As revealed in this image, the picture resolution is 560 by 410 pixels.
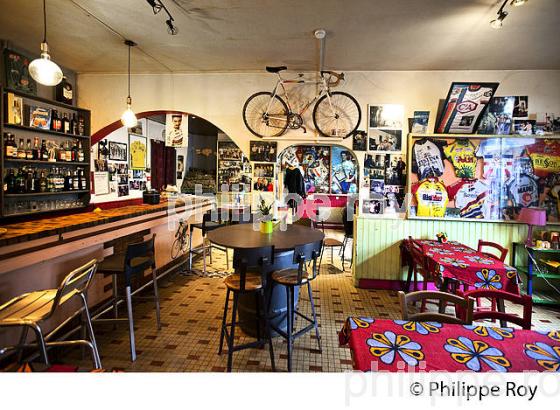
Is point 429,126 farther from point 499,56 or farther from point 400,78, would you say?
point 499,56

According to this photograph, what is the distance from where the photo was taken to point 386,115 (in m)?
4.65

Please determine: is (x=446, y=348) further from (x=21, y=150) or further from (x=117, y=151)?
(x=117, y=151)

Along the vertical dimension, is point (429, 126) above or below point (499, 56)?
below

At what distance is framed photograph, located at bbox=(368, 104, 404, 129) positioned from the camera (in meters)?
4.63

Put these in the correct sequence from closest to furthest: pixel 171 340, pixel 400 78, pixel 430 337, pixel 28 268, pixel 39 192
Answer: pixel 430 337 → pixel 28 268 → pixel 171 340 → pixel 39 192 → pixel 400 78

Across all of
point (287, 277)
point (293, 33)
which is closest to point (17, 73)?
point (293, 33)

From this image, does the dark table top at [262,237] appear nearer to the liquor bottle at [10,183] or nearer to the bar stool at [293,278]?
the bar stool at [293,278]

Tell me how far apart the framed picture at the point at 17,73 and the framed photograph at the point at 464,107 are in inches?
223

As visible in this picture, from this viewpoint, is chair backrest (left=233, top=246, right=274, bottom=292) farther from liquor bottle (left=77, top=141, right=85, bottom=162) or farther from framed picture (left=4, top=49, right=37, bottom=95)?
framed picture (left=4, top=49, right=37, bottom=95)

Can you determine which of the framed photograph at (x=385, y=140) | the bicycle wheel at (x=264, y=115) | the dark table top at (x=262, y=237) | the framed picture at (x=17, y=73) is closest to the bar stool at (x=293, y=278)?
the dark table top at (x=262, y=237)

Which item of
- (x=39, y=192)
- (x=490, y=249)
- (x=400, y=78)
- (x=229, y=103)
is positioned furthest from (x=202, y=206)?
(x=490, y=249)
